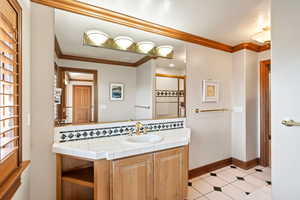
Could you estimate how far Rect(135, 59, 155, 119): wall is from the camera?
2025mm

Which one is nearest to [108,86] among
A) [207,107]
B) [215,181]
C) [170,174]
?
[170,174]

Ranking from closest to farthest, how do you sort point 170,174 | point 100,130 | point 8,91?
point 8,91 < point 170,174 < point 100,130

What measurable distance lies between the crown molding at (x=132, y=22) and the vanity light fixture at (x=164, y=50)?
161 millimetres

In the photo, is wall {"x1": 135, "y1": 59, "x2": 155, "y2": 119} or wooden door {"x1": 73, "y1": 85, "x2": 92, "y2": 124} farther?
wall {"x1": 135, "y1": 59, "x2": 155, "y2": 119}

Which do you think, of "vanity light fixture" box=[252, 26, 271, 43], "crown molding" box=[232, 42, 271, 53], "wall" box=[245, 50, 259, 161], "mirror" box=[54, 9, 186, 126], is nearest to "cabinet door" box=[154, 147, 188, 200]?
"mirror" box=[54, 9, 186, 126]

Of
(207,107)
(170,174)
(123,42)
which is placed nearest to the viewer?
(170,174)

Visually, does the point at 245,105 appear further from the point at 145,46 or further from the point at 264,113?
the point at 145,46

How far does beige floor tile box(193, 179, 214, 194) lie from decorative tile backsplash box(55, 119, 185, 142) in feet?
3.24

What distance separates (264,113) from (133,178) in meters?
2.82

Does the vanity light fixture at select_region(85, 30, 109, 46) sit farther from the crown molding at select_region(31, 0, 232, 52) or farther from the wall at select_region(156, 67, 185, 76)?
the wall at select_region(156, 67, 185, 76)

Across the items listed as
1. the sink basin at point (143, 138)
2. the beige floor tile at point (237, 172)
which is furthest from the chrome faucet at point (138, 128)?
the beige floor tile at point (237, 172)

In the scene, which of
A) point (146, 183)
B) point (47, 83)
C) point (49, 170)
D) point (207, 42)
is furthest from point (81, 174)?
point (207, 42)

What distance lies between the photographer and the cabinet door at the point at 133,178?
50.9 inches

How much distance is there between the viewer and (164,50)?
223 centimetres
